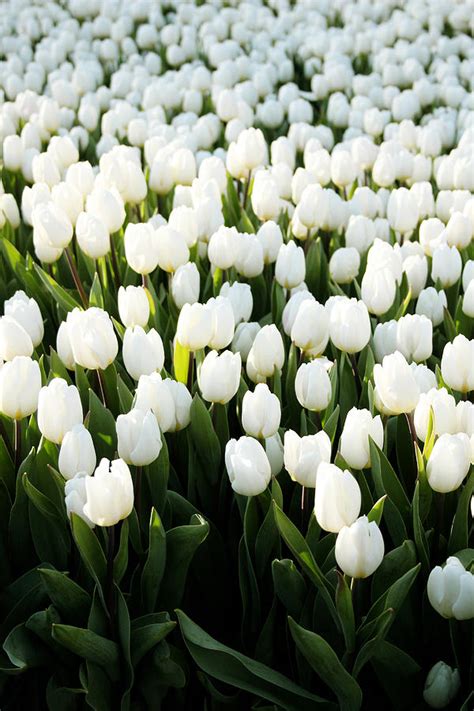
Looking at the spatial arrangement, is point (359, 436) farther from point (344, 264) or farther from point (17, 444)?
point (344, 264)

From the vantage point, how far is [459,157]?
323 centimetres

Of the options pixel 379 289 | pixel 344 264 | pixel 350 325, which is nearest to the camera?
pixel 350 325

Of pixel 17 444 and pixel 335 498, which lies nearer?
pixel 335 498

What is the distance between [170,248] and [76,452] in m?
0.82

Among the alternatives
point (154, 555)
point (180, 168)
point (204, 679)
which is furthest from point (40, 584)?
point (180, 168)

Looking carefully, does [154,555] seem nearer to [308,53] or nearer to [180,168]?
[180,168]

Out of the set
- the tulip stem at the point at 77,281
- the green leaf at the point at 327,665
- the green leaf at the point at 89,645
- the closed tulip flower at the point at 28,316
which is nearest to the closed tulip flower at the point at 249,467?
the green leaf at the point at 327,665

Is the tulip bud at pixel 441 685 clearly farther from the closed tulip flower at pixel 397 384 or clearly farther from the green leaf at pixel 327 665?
the closed tulip flower at pixel 397 384

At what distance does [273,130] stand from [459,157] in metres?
1.40

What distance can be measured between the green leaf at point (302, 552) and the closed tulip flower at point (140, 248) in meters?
0.89

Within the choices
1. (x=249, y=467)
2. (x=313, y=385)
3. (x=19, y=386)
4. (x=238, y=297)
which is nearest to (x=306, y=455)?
(x=249, y=467)

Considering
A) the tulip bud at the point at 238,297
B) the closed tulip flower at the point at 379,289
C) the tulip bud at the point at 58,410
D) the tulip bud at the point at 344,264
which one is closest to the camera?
the tulip bud at the point at 58,410

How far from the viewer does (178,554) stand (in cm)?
170

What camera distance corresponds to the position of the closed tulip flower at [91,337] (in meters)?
1.85
